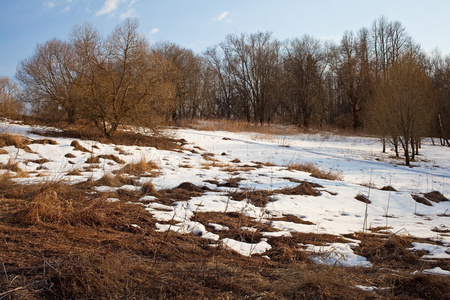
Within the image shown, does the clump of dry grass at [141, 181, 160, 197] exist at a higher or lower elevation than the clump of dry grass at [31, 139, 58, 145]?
lower

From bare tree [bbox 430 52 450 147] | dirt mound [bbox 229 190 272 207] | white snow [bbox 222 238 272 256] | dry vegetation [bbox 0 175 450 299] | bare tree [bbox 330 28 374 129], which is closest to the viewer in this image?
dry vegetation [bbox 0 175 450 299]

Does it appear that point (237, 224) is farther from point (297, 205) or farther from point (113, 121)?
point (113, 121)

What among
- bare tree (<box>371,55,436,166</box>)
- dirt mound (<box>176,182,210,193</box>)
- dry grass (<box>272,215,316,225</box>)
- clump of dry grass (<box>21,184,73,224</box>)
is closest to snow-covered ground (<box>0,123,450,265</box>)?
dry grass (<box>272,215,316,225</box>)

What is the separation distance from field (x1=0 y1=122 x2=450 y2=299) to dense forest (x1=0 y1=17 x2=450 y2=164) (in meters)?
3.98

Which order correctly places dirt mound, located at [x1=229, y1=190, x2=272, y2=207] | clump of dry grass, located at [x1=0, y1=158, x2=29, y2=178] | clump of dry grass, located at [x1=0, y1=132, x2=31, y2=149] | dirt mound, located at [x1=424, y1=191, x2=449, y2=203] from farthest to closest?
clump of dry grass, located at [x1=0, y1=132, x2=31, y2=149] < dirt mound, located at [x1=424, y1=191, x2=449, y2=203] < clump of dry grass, located at [x1=0, y1=158, x2=29, y2=178] < dirt mound, located at [x1=229, y1=190, x2=272, y2=207]

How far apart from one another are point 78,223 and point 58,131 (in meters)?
10.1

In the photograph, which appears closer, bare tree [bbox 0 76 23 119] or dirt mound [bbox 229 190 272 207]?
dirt mound [bbox 229 190 272 207]

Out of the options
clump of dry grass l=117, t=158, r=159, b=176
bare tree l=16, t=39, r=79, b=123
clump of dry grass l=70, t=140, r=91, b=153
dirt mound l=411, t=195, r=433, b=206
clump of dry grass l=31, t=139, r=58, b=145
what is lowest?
dirt mound l=411, t=195, r=433, b=206

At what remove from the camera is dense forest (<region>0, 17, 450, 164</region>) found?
11.7 metres

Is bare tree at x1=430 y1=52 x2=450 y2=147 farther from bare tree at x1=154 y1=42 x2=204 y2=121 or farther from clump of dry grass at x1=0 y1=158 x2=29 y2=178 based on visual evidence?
clump of dry grass at x1=0 y1=158 x2=29 y2=178

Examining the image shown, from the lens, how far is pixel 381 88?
1780 cm

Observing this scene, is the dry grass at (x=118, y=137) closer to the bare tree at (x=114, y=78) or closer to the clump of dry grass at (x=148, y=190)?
the bare tree at (x=114, y=78)

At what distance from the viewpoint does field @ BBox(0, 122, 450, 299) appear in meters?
2.10

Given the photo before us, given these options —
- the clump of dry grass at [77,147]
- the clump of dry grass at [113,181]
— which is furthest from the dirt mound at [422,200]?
the clump of dry grass at [77,147]
